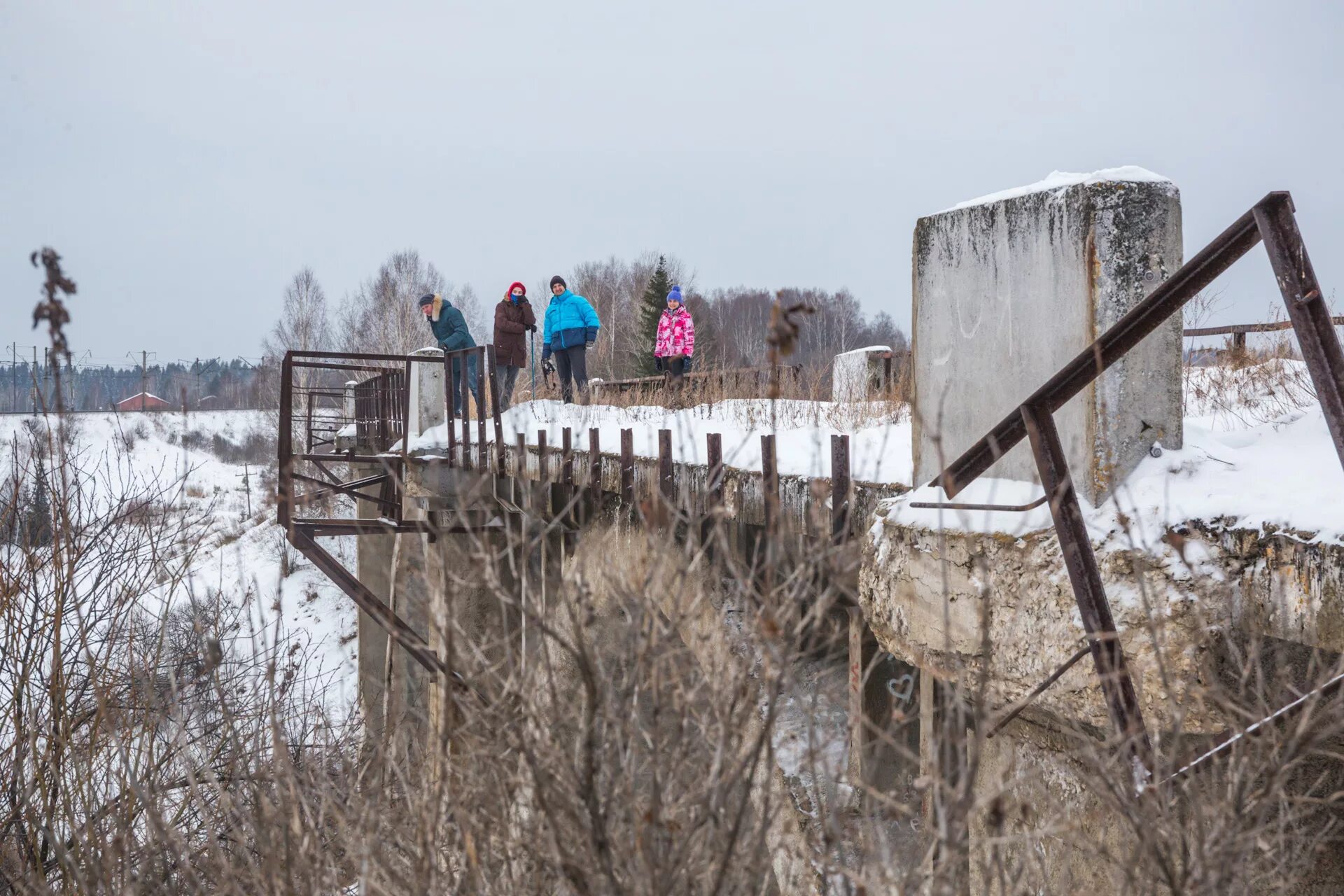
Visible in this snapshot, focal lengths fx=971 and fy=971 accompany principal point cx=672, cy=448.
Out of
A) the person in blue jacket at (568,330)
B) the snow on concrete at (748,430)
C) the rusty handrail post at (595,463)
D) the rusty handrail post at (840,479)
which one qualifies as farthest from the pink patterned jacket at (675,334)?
the rusty handrail post at (840,479)

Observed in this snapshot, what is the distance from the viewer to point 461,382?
373 inches

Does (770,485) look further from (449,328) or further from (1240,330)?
(449,328)

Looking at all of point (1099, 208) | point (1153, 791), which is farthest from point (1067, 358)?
point (1153, 791)

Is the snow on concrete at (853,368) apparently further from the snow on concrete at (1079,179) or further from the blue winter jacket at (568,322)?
the snow on concrete at (1079,179)

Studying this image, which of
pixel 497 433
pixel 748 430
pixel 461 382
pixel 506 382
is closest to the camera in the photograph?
pixel 748 430

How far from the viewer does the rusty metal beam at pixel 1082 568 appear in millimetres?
2121

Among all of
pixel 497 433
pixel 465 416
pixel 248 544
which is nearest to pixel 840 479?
pixel 497 433

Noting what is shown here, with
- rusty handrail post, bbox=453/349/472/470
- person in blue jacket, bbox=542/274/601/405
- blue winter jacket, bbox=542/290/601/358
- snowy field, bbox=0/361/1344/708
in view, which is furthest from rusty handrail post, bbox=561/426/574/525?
blue winter jacket, bbox=542/290/601/358

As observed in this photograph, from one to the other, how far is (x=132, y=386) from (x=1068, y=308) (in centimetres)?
5212

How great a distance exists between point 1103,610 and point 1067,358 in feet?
2.69

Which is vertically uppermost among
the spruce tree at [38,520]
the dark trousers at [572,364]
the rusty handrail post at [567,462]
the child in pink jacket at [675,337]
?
the child in pink jacket at [675,337]

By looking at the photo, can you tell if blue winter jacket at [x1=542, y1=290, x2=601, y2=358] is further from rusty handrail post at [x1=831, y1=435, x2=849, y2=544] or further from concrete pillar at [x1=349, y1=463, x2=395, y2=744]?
rusty handrail post at [x1=831, y1=435, x2=849, y2=544]

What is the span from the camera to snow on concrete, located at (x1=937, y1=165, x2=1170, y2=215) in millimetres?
2689

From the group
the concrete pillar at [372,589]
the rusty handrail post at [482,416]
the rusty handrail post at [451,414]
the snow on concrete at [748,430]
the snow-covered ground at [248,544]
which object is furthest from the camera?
the snow-covered ground at [248,544]
